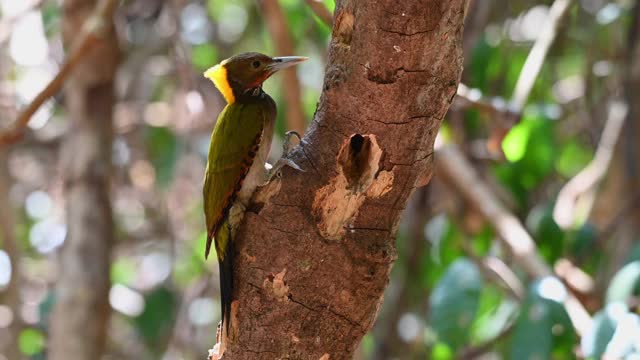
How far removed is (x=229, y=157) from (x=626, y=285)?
1.29 meters

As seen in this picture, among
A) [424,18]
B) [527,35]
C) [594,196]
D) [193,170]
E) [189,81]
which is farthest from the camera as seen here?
[193,170]

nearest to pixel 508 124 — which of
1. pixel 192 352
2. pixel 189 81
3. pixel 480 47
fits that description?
pixel 480 47

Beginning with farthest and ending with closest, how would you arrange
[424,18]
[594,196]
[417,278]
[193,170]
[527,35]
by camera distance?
[193,170] < [527,35] < [417,278] < [594,196] < [424,18]

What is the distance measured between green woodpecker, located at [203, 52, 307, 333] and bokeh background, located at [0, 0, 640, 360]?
1.00 feet

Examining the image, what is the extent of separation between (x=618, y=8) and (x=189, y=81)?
1.86 m

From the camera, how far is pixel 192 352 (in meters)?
5.63

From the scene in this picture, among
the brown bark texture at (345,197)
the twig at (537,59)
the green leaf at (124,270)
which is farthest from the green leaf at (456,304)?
the green leaf at (124,270)

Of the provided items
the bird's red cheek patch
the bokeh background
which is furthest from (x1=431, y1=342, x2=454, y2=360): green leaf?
the bird's red cheek patch

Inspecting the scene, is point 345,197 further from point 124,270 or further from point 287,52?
point 124,270

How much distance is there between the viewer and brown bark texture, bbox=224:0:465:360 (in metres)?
2.09

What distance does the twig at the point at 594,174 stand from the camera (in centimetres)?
429

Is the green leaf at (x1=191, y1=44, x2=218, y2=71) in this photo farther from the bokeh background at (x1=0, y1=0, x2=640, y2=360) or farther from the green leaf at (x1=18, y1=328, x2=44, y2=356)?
the green leaf at (x1=18, y1=328, x2=44, y2=356)

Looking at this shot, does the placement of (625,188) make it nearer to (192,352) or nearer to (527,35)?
(527,35)

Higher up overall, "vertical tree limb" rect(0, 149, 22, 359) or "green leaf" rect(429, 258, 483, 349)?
"green leaf" rect(429, 258, 483, 349)
